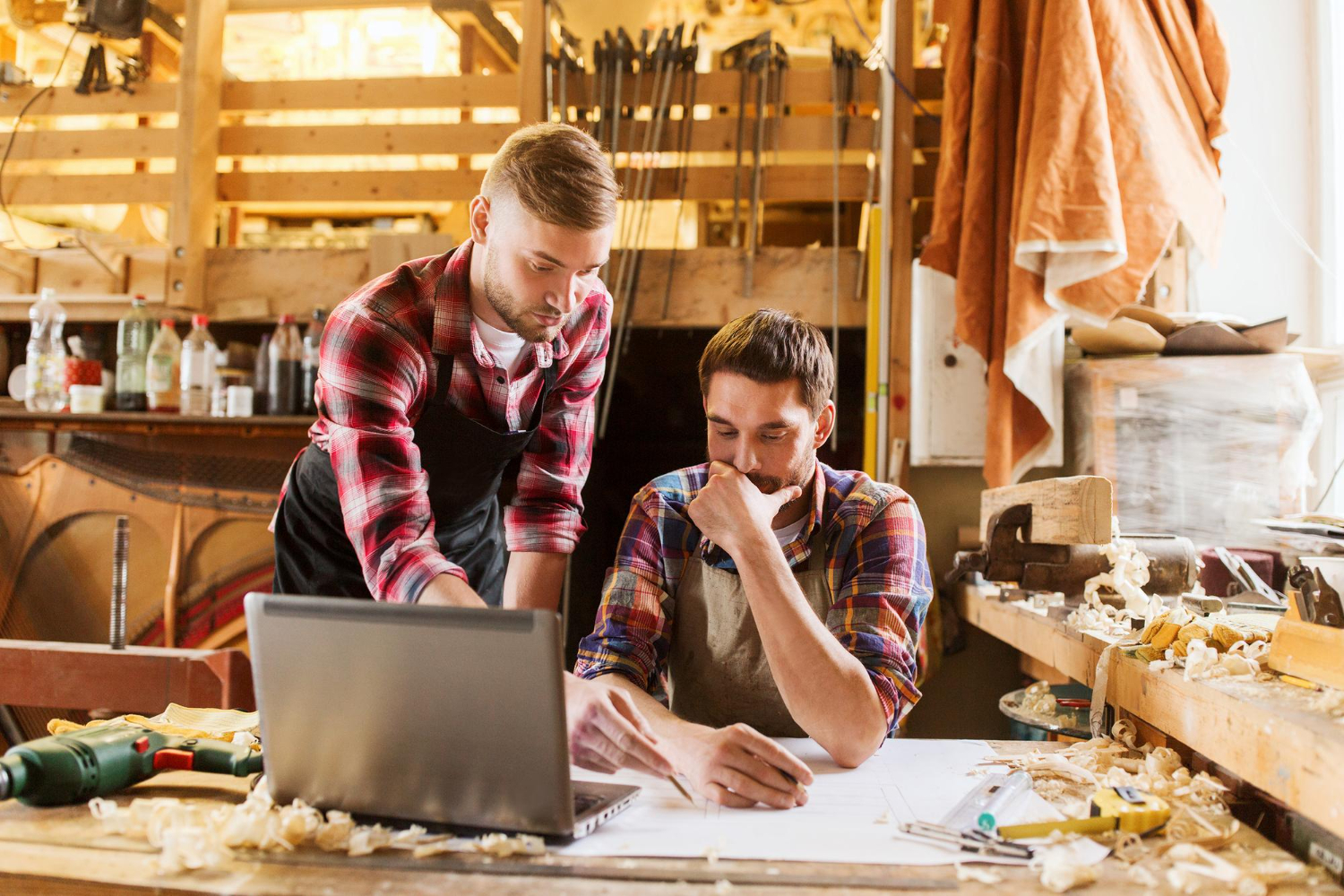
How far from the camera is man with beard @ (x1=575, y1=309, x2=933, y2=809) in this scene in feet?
4.22

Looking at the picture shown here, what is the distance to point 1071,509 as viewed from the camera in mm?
1687

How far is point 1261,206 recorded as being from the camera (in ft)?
9.45

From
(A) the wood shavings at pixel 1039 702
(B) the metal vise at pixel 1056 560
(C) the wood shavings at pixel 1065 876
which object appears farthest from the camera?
(A) the wood shavings at pixel 1039 702

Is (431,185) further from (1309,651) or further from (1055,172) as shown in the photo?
(1309,651)

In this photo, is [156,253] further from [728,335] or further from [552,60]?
[728,335]

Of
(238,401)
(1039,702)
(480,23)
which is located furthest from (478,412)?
(480,23)

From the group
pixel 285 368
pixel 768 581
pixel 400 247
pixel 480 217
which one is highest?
pixel 400 247

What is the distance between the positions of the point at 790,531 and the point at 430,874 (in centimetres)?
90

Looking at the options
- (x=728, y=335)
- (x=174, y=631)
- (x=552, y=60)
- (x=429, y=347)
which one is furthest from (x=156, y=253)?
(x=728, y=335)

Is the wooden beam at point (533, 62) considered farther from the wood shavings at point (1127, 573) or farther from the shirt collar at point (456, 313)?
the wood shavings at point (1127, 573)

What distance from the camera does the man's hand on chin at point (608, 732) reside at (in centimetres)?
106

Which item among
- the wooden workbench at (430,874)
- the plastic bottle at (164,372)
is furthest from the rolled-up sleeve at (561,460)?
the plastic bottle at (164,372)

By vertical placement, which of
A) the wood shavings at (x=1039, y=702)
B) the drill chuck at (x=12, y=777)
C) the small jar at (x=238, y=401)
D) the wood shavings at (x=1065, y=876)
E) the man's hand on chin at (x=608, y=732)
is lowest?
the wood shavings at (x=1039, y=702)

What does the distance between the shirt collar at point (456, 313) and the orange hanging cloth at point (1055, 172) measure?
4.56 feet
